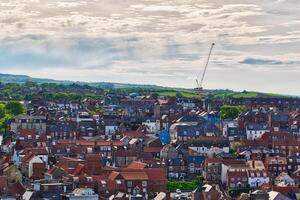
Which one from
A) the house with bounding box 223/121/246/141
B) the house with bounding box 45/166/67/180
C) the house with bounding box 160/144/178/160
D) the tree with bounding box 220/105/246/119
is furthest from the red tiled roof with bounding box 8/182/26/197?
the tree with bounding box 220/105/246/119

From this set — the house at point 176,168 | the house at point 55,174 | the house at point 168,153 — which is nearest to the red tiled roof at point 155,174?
the house at point 55,174

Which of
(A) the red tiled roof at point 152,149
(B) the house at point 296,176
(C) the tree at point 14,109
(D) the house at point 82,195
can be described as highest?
(C) the tree at point 14,109

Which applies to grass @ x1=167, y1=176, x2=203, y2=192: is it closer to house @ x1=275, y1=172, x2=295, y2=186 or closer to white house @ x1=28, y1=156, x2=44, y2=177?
house @ x1=275, y1=172, x2=295, y2=186

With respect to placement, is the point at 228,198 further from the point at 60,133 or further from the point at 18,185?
the point at 60,133

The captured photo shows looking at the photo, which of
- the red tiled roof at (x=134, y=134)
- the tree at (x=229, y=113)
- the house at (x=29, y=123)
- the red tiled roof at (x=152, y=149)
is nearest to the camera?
the red tiled roof at (x=152, y=149)

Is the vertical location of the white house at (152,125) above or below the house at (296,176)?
above

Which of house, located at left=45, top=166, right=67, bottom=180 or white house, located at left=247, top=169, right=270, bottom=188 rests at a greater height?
house, located at left=45, top=166, right=67, bottom=180

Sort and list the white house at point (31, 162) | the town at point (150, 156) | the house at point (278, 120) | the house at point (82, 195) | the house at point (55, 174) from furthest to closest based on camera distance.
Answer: the house at point (278, 120) < the white house at point (31, 162) < the house at point (55, 174) < the town at point (150, 156) < the house at point (82, 195)

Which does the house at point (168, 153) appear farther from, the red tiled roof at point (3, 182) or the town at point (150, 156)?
the red tiled roof at point (3, 182)

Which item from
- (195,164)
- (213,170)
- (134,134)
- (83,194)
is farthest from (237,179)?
(134,134)
